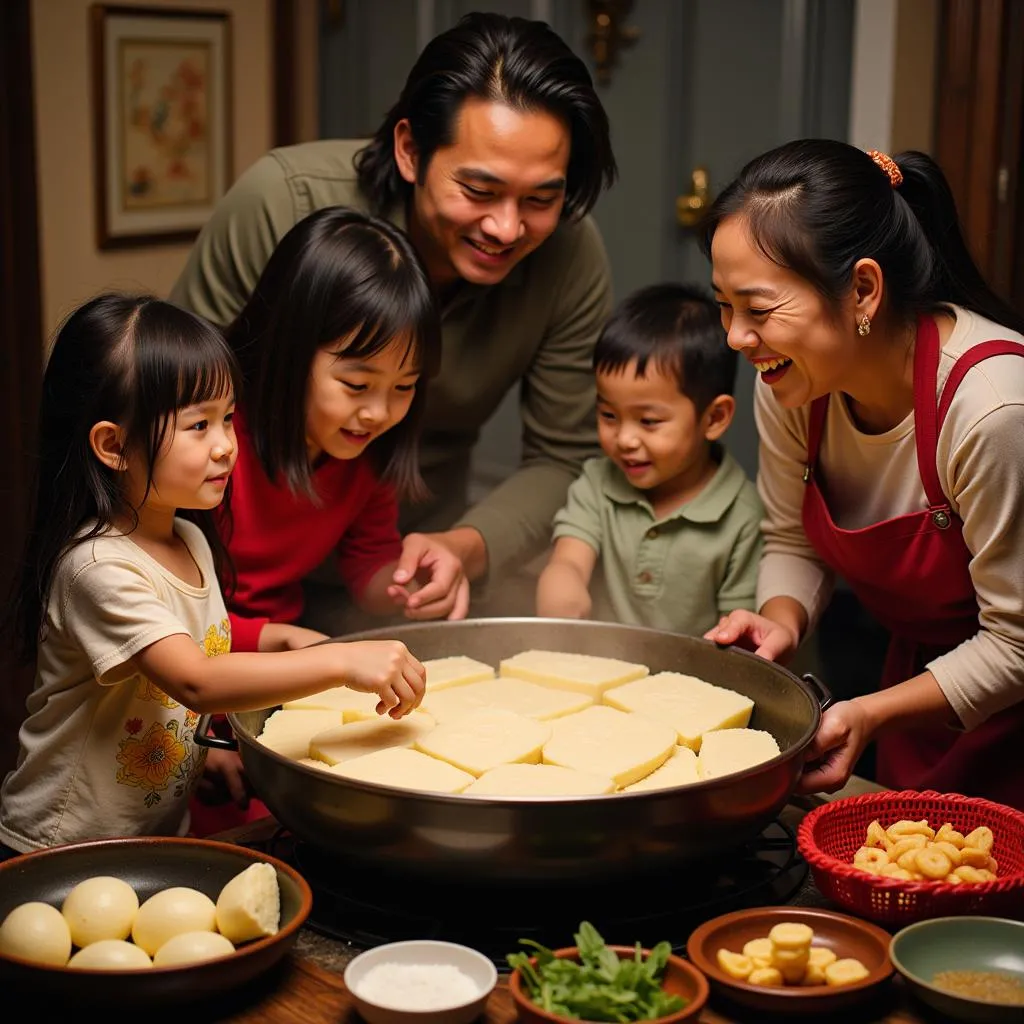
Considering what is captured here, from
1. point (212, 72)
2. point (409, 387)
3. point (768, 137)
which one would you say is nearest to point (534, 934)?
point (409, 387)

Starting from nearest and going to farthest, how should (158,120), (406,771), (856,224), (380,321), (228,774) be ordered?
(406,771) < (856,224) < (228,774) < (380,321) < (158,120)

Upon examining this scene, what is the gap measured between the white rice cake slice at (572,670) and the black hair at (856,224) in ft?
1.88

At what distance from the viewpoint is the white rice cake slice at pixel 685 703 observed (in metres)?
1.78

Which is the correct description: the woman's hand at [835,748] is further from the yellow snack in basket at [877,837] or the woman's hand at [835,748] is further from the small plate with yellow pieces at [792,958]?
the small plate with yellow pieces at [792,958]

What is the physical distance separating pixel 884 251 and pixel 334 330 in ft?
2.51

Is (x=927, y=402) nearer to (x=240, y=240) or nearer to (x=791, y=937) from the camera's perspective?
(x=791, y=937)

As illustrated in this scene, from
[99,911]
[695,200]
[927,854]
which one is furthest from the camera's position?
[695,200]

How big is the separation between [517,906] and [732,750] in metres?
0.38

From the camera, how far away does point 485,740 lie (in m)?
1.68

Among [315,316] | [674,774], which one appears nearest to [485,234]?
[315,316]

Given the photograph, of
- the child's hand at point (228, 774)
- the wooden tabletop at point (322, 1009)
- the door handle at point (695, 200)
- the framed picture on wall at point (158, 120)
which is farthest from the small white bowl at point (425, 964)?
the framed picture on wall at point (158, 120)

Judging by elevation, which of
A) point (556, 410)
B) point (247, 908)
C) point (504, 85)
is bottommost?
point (247, 908)

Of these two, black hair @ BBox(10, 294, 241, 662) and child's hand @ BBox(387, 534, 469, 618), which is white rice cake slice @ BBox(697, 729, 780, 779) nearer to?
child's hand @ BBox(387, 534, 469, 618)

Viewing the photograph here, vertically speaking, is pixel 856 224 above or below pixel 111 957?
above
